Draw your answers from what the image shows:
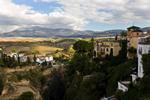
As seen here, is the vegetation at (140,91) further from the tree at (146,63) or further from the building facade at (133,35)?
A: the building facade at (133,35)

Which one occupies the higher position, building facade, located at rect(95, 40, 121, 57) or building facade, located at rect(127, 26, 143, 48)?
building facade, located at rect(127, 26, 143, 48)

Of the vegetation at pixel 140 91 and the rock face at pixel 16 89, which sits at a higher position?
the vegetation at pixel 140 91

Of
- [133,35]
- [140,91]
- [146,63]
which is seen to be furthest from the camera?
[133,35]

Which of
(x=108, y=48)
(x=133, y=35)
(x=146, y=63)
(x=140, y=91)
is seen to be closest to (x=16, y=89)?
(x=108, y=48)

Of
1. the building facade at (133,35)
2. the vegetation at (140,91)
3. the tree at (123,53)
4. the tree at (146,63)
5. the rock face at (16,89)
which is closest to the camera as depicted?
the vegetation at (140,91)

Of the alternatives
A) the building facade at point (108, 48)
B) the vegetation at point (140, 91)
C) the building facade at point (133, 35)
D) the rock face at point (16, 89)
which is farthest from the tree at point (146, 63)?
the rock face at point (16, 89)

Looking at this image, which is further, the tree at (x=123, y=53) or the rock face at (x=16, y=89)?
the rock face at (x=16, y=89)

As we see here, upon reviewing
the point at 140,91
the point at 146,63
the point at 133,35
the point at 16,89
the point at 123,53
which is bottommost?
the point at 16,89

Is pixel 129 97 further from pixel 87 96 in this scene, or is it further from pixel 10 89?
pixel 10 89

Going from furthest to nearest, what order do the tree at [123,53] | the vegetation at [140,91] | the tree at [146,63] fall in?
the tree at [123,53], the tree at [146,63], the vegetation at [140,91]

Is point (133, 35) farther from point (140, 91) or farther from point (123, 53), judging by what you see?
point (140, 91)

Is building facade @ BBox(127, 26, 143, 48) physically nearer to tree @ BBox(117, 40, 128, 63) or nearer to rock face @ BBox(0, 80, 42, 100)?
tree @ BBox(117, 40, 128, 63)

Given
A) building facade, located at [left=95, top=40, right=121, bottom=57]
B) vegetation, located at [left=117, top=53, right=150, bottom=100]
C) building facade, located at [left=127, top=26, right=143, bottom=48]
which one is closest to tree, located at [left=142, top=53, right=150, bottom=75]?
vegetation, located at [left=117, top=53, right=150, bottom=100]

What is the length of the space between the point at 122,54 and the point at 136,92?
2595 cm
